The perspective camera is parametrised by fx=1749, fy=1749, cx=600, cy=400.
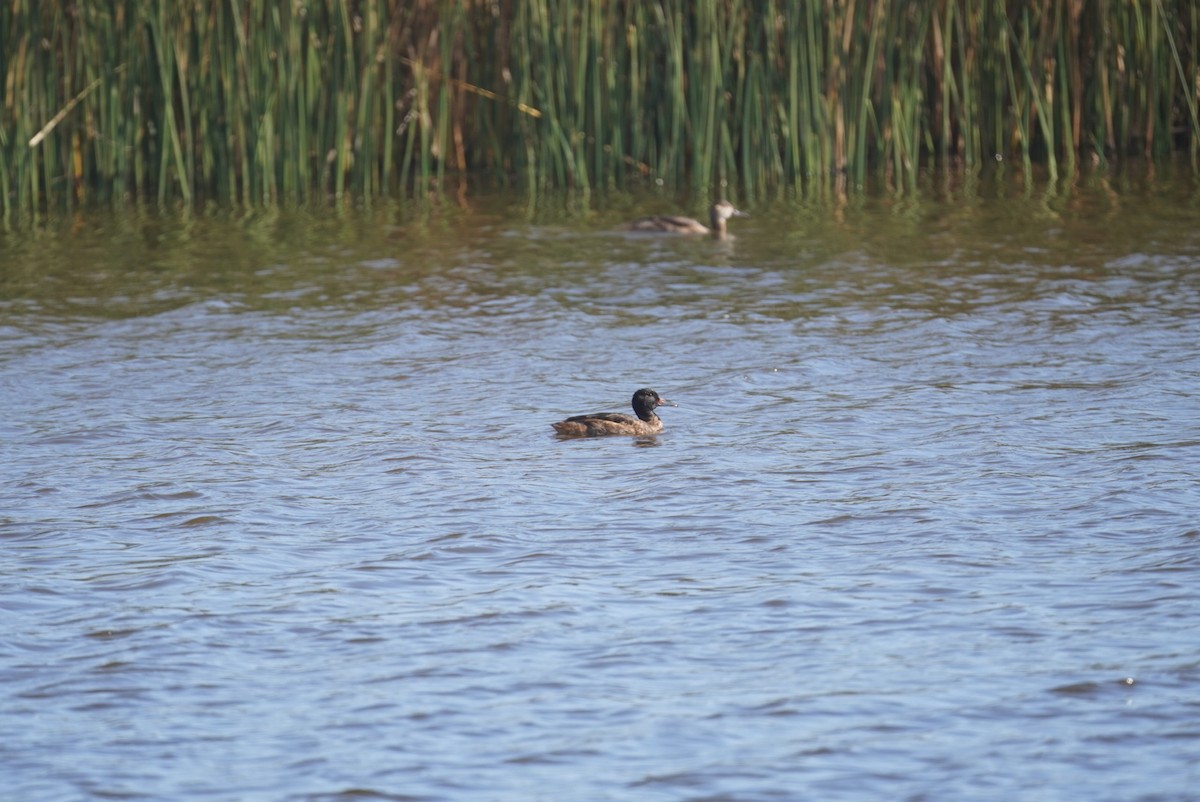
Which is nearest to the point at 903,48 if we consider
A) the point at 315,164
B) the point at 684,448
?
the point at 315,164

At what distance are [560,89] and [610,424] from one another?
7.40 m

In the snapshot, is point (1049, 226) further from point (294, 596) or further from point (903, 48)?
point (294, 596)

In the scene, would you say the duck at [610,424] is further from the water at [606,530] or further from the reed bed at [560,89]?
the reed bed at [560,89]

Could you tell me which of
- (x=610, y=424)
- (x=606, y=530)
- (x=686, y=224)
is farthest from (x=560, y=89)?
(x=606, y=530)

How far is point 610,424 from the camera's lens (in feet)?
27.4

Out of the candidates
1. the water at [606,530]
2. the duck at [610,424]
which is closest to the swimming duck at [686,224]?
the water at [606,530]

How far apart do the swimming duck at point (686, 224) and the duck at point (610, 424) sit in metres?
5.64

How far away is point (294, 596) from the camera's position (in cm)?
595

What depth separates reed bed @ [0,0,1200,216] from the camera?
14.7m

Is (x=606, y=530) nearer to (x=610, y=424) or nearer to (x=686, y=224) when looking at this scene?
(x=610, y=424)

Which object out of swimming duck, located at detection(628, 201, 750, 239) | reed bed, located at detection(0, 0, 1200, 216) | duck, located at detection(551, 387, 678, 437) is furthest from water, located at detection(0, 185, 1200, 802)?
reed bed, located at detection(0, 0, 1200, 216)

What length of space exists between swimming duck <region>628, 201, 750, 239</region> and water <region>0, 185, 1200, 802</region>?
1.26 meters

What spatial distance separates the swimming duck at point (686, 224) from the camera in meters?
14.0

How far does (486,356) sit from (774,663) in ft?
18.0
